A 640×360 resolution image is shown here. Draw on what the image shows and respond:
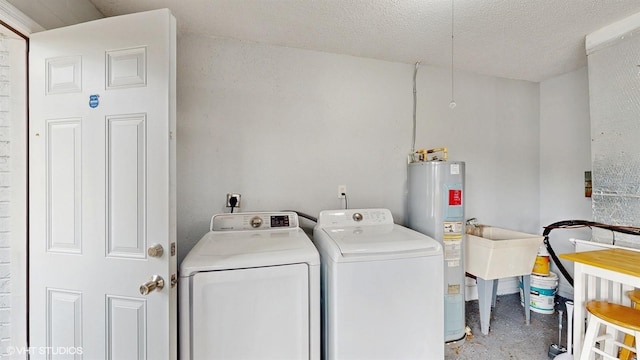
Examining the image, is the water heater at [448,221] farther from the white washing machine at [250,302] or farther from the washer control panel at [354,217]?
the white washing machine at [250,302]

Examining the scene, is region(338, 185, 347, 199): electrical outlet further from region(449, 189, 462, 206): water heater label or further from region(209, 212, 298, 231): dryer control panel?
region(449, 189, 462, 206): water heater label

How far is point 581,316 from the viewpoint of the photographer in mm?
1618

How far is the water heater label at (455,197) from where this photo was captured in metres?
1.95

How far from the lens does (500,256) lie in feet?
6.74

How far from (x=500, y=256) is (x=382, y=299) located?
4.05 feet

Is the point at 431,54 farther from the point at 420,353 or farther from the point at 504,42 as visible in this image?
the point at 420,353

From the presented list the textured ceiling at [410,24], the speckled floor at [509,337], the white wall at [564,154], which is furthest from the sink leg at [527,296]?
the textured ceiling at [410,24]

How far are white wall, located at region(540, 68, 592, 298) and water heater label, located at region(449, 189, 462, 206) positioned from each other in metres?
1.62

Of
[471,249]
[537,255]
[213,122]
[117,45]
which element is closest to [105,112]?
[117,45]

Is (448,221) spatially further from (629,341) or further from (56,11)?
(56,11)

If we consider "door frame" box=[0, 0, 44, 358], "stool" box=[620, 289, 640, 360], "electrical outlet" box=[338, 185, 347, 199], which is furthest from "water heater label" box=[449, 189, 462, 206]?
"door frame" box=[0, 0, 44, 358]

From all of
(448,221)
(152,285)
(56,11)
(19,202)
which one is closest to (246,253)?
(152,285)

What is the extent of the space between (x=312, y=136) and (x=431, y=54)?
4.18ft

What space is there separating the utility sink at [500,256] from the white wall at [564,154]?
0.90m
